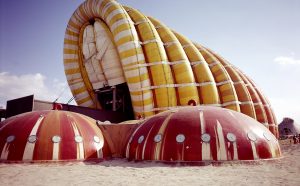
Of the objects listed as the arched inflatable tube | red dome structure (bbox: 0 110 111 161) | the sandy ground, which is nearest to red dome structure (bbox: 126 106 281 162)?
the sandy ground

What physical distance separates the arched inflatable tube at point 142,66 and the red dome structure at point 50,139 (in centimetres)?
763

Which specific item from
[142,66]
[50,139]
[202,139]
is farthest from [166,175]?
[142,66]

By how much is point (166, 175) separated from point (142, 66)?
13.0 m

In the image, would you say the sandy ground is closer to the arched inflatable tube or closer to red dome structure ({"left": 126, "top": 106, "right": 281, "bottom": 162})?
red dome structure ({"left": 126, "top": 106, "right": 281, "bottom": 162})

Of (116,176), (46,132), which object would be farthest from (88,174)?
(46,132)

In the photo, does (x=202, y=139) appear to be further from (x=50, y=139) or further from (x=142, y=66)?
(x=142, y=66)

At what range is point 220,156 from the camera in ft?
33.3

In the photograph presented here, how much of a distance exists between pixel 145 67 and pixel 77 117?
332 inches

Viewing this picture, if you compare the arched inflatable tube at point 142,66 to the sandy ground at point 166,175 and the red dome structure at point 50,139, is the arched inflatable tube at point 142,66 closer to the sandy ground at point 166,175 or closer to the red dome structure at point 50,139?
the red dome structure at point 50,139

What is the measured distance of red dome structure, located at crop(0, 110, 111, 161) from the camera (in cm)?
1110

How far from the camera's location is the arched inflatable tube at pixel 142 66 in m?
20.2

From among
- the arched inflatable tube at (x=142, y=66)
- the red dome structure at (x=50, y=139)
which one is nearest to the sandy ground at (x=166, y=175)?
the red dome structure at (x=50, y=139)

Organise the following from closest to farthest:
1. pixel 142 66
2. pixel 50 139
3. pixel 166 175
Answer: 1. pixel 166 175
2. pixel 50 139
3. pixel 142 66

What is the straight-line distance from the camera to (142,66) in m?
20.3
